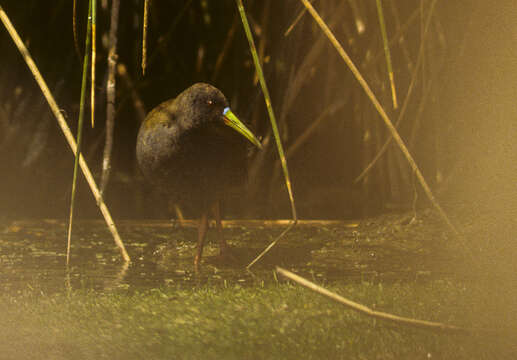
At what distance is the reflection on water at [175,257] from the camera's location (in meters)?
1.52

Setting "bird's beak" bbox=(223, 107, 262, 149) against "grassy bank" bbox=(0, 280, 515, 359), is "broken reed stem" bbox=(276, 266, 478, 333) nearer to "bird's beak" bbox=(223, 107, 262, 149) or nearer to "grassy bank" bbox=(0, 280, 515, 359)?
"grassy bank" bbox=(0, 280, 515, 359)

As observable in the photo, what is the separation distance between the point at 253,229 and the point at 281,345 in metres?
1.04

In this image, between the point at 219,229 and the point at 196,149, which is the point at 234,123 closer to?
the point at 196,149

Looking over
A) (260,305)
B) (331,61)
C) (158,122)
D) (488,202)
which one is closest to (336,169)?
(331,61)

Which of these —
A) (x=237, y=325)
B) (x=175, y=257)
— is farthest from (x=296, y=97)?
(x=237, y=325)

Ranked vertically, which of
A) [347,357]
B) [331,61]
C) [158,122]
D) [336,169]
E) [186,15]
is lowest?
[347,357]

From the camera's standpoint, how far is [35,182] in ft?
8.08

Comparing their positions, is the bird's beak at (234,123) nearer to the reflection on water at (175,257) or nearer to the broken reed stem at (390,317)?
the reflection on water at (175,257)

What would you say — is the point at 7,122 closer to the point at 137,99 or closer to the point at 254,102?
the point at 137,99

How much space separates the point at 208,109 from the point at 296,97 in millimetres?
610

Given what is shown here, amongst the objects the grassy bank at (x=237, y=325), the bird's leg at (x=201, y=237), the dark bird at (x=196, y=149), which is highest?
the dark bird at (x=196, y=149)

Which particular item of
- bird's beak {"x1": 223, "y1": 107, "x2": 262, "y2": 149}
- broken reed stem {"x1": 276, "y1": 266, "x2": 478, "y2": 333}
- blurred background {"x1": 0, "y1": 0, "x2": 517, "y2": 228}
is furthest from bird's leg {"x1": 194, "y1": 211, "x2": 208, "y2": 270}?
Answer: broken reed stem {"x1": 276, "y1": 266, "x2": 478, "y2": 333}

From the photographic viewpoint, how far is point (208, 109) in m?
1.86

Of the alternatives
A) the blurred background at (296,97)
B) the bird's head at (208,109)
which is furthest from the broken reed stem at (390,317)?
the blurred background at (296,97)
